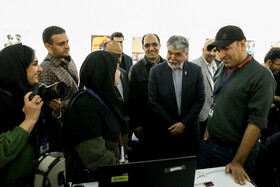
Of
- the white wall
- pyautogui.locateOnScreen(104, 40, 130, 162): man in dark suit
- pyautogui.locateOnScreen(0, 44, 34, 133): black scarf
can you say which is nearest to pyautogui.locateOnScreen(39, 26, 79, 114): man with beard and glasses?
pyautogui.locateOnScreen(104, 40, 130, 162): man in dark suit

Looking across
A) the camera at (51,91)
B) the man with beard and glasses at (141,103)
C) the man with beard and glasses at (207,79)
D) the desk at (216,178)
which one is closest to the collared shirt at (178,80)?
the man with beard and glasses at (141,103)

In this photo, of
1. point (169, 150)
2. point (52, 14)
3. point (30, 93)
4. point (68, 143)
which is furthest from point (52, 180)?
point (52, 14)

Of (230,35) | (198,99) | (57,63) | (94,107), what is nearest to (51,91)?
(94,107)

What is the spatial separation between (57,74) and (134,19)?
8.20 ft

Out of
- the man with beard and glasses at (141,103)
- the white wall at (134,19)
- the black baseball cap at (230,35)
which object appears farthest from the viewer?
the white wall at (134,19)

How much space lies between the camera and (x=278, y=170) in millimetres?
2533

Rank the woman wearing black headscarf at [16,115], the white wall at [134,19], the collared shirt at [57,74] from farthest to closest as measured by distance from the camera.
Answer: the white wall at [134,19], the collared shirt at [57,74], the woman wearing black headscarf at [16,115]

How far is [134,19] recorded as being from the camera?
422cm

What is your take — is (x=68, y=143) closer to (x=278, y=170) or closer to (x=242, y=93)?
(x=242, y=93)

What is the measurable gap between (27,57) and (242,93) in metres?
1.49

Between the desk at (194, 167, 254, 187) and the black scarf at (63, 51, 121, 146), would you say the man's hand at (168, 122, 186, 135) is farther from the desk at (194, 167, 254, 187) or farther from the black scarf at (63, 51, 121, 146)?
the black scarf at (63, 51, 121, 146)

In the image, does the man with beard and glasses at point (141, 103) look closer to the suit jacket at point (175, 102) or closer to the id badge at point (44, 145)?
the suit jacket at point (175, 102)

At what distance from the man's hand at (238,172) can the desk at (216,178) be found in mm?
27

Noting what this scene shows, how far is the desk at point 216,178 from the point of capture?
1333 mm
